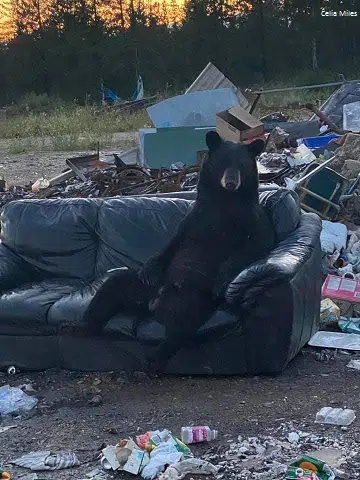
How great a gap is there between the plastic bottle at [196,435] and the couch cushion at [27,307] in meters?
1.58

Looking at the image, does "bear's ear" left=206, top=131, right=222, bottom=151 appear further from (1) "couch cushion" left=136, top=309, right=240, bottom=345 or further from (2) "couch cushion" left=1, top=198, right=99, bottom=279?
(2) "couch cushion" left=1, top=198, right=99, bottom=279

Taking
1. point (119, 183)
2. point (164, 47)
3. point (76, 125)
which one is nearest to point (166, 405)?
point (119, 183)

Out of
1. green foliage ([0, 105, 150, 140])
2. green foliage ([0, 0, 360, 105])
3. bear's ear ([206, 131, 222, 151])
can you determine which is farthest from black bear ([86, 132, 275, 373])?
green foliage ([0, 0, 360, 105])

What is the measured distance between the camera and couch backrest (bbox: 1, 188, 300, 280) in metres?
5.74

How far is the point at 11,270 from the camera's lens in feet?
19.0

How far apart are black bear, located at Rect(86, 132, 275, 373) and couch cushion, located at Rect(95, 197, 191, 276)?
0.58 m

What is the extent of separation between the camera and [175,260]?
5.09 m

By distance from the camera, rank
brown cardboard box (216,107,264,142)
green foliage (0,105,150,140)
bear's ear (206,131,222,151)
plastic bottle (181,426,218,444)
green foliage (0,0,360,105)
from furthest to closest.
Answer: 1. green foliage (0,0,360,105)
2. green foliage (0,105,150,140)
3. brown cardboard box (216,107,264,142)
4. bear's ear (206,131,222,151)
5. plastic bottle (181,426,218,444)

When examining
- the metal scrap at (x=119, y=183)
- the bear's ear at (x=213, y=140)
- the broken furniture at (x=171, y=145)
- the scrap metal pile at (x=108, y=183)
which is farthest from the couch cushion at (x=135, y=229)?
the broken furniture at (x=171, y=145)

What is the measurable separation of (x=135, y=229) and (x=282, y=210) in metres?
1.07

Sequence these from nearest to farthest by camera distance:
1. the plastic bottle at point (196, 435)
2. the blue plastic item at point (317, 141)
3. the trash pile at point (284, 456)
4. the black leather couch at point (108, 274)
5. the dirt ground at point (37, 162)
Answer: the trash pile at point (284, 456) < the plastic bottle at point (196, 435) < the black leather couch at point (108, 274) < the blue plastic item at point (317, 141) < the dirt ground at point (37, 162)

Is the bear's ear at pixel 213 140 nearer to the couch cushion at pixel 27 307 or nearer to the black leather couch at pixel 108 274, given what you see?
the black leather couch at pixel 108 274

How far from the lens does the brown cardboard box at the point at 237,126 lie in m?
10.0

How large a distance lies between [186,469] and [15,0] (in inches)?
1282
